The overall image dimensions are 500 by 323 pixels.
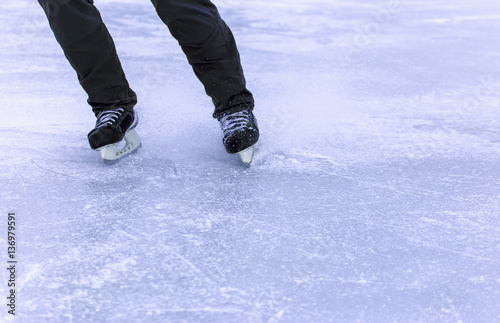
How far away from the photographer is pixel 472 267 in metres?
0.99

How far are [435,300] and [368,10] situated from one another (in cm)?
318

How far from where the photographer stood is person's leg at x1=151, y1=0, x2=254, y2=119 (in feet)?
4.44

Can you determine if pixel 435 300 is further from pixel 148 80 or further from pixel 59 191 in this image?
pixel 148 80

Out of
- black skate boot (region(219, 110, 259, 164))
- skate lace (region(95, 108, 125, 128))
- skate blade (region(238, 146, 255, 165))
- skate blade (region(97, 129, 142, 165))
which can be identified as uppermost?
black skate boot (region(219, 110, 259, 164))

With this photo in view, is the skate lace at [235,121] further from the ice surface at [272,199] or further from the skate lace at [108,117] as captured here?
the skate lace at [108,117]

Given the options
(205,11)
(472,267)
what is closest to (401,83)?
(205,11)

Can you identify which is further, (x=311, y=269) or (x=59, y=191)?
(x=59, y=191)

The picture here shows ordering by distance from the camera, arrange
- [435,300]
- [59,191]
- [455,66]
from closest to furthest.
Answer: [435,300]
[59,191]
[455,66]

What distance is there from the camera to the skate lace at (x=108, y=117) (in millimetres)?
1418

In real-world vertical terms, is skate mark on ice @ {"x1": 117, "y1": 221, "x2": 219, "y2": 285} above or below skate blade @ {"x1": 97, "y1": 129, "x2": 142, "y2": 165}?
above

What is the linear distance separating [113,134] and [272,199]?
0.44 meters

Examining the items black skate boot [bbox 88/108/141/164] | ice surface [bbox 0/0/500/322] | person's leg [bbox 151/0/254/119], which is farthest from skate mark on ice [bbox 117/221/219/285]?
person's leg [bbox 151/0/254/119]

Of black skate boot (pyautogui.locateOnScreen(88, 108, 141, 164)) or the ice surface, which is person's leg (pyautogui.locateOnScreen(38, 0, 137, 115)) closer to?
black skate boot (pyautogui.locateOnScreen(88, 108, 141, 164))

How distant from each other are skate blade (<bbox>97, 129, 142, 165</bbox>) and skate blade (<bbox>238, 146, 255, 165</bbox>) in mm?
304
